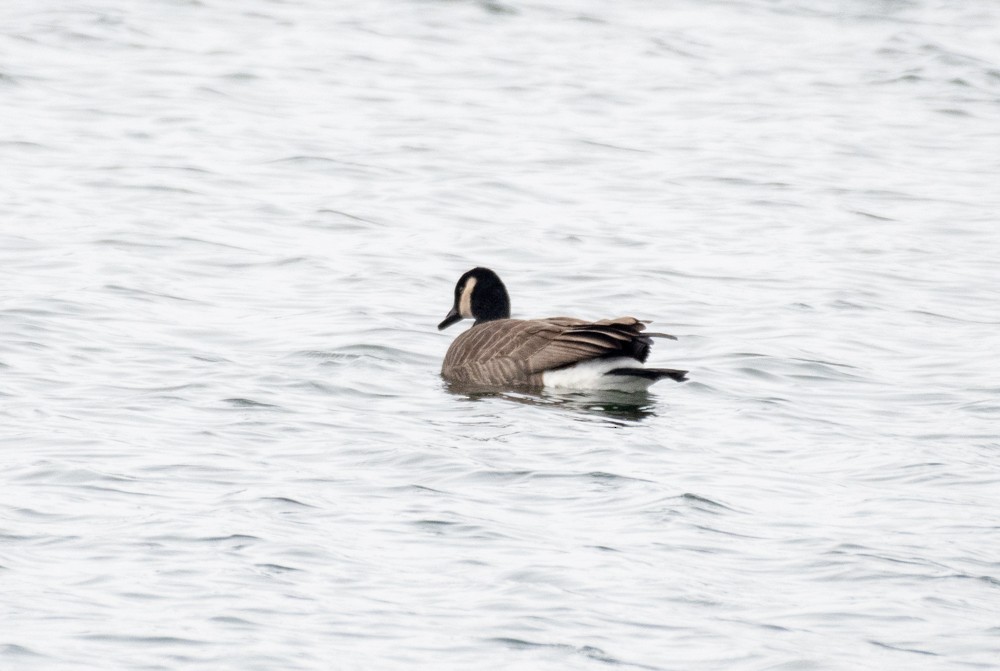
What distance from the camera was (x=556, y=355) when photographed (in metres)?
10.9

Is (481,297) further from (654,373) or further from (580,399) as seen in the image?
(654,373)

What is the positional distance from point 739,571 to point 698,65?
17.7 meters

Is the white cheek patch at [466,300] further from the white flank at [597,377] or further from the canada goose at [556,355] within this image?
the white flank at [597,377]

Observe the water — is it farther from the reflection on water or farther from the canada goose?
the canada goose

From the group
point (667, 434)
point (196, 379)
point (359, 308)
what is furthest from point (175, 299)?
point (667, 434)

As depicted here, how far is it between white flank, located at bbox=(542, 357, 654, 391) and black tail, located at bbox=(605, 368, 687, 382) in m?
0.03

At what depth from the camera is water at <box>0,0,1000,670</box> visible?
6.73 m

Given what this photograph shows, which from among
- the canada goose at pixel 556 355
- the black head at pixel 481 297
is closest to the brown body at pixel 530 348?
the canada goose at pixel 556 355

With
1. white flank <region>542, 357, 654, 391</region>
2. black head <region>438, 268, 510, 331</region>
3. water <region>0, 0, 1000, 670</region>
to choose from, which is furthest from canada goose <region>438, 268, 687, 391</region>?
black head <region>438, 268, 510, 331</region>

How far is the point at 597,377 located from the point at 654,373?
436 millimetres

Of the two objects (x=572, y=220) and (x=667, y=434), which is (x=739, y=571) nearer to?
(x=667, y=434)

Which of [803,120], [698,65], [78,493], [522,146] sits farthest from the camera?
[698,65]

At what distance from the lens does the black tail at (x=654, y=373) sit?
10430 millimetres

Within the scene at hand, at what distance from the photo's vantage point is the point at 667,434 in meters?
9.79
